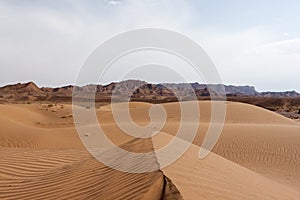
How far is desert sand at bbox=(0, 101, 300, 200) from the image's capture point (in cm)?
446

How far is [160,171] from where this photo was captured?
4.53m

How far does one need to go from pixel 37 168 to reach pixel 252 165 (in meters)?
6.28

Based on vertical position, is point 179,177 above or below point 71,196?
above

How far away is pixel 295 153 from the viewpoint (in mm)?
11609

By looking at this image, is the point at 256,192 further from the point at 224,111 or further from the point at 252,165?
the point at 224,111

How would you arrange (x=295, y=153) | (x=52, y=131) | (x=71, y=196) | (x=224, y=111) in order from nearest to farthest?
(x=71, y=196), (x=295, y=153), (x=52, y=131), (x=224, y=111)

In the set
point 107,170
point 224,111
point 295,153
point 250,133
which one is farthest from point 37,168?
point 224,111

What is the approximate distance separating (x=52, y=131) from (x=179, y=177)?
42.0 feet

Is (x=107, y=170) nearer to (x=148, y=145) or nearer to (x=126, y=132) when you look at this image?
(x=148, y=145)

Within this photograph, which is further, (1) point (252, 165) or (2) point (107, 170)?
(1) point (252, 165)

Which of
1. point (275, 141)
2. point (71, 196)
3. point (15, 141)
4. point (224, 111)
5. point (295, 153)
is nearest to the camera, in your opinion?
point (71, 196)

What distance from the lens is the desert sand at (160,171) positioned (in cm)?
446

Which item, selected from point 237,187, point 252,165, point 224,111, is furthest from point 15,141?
point 224,111

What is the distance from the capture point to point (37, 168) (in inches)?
321
